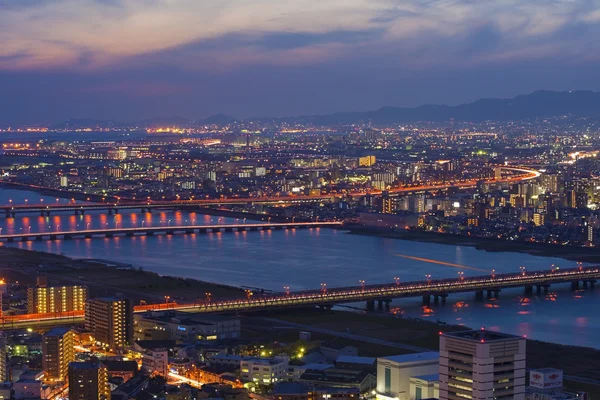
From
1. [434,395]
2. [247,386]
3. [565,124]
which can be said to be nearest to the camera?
[434,395]

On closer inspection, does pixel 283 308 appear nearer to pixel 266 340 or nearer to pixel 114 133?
pixel 266 340

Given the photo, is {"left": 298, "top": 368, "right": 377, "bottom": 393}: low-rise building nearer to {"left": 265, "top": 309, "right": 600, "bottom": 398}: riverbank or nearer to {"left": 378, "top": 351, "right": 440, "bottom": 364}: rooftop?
{"left": 378, "top": 351, "right": 440, "bottom": 364}: rooftop

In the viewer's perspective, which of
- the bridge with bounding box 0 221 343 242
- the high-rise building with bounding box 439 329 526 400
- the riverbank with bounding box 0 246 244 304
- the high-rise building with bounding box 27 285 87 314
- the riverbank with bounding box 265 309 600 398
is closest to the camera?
the high-rise building with bounding box 439 329 526 400

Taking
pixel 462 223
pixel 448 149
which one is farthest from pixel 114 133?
pixel 462 223

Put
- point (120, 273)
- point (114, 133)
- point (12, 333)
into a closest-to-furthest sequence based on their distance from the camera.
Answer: point (12, 333) → point (120, 273) → point (114, 133)

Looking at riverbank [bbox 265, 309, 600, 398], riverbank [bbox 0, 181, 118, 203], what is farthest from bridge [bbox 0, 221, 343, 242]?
riverbank [bbox 265, 309, 600, 398]

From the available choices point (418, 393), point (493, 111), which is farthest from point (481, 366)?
point (493, 111)
